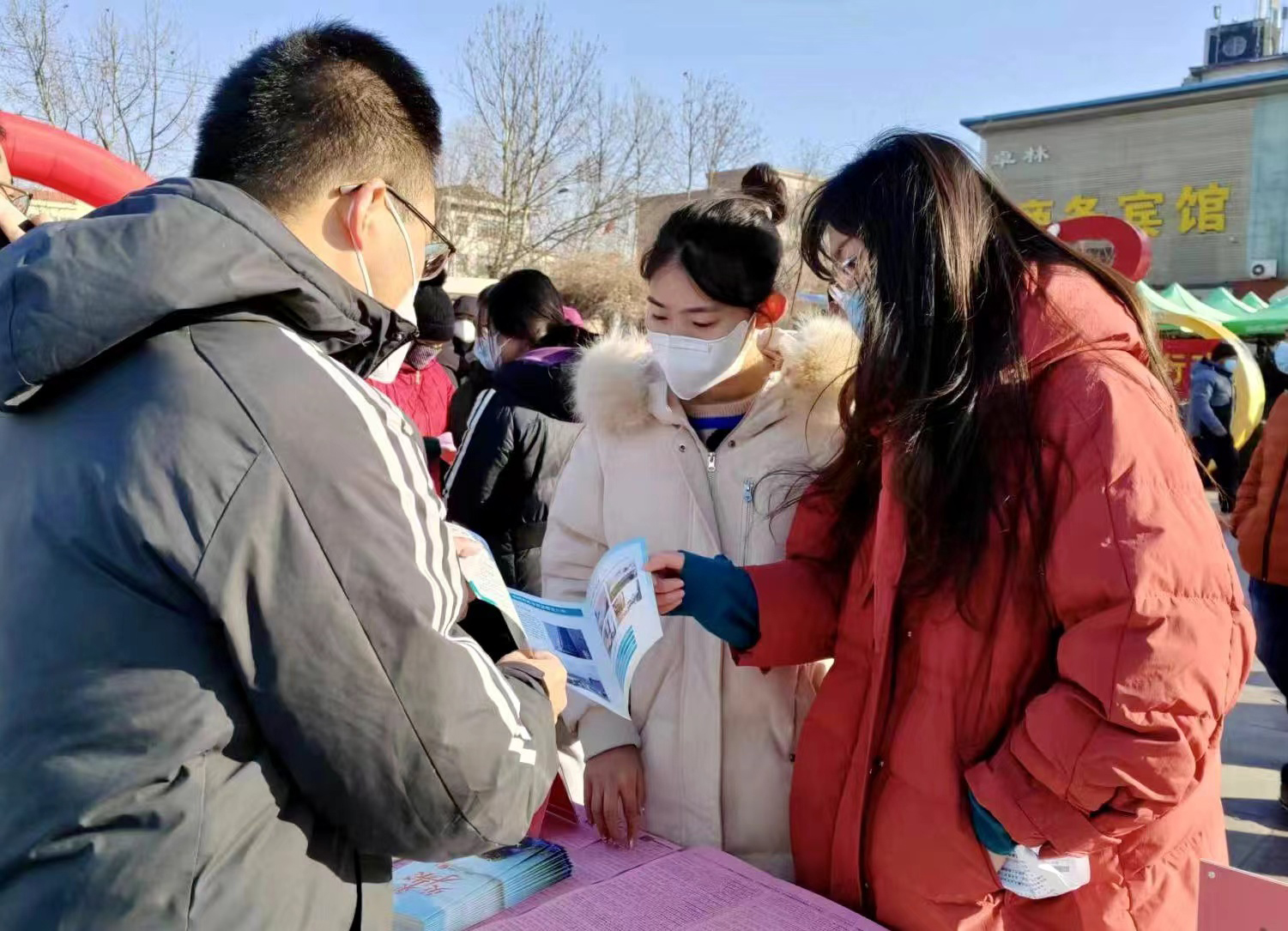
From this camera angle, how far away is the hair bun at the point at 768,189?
91.2 inches

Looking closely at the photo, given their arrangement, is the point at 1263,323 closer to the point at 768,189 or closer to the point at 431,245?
the point at 768,189

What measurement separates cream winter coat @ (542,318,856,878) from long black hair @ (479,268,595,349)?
222 centimetres

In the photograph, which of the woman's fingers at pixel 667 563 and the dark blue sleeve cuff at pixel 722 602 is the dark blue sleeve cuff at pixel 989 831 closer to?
the dark blue sleeve cuff at pixel 722 602

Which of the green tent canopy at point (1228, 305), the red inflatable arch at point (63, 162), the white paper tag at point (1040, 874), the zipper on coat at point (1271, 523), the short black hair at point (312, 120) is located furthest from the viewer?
the green tent canopy at point (1228, 305)

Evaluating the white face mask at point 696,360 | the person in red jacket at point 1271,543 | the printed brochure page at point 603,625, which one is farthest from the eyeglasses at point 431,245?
the person in red jacket at point 1271,543

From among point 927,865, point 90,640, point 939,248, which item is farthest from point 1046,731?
point 90,640

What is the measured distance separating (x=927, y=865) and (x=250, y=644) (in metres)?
1.03

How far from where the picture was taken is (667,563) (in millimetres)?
1838

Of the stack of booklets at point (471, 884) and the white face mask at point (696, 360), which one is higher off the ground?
the white face mask at point (696, 360)

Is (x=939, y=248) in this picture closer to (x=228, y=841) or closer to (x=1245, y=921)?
(x=1245, y=921)

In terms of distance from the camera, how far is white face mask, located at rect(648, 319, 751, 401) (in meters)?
2.14

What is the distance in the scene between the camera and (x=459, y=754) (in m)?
1.02

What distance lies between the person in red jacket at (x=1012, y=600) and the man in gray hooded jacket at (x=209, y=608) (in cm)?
70

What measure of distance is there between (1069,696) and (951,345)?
0.52m
